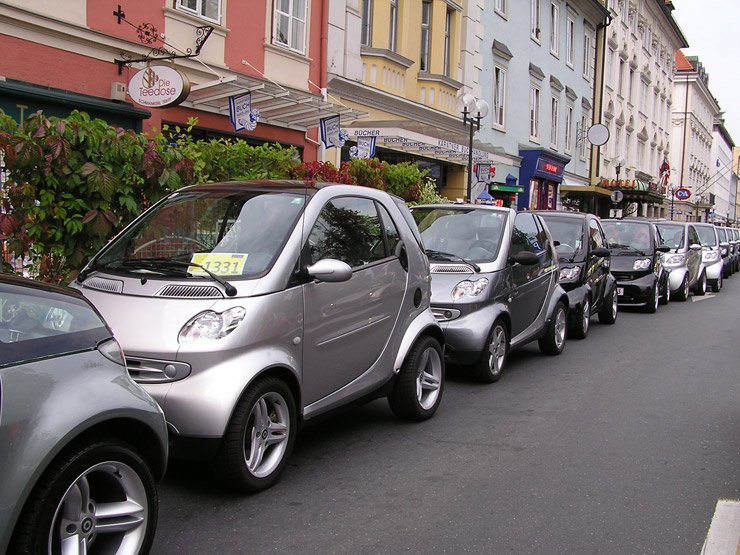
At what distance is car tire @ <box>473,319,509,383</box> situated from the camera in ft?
24.7

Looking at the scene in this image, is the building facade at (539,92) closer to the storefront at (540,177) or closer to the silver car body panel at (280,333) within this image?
the storefront at (540,177)

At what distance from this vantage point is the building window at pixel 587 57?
118ft

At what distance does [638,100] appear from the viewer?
47.8 metres

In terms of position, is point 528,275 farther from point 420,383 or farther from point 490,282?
point 420,383

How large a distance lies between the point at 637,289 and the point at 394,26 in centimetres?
891

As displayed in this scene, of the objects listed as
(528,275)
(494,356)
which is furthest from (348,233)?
(528,275)

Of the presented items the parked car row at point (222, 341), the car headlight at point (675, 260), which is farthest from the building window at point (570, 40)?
the parked car row at point (222, 341)

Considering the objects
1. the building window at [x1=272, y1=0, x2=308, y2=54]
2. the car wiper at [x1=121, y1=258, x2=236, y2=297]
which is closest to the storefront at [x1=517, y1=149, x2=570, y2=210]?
the building window at [x1=272, y1=0, x2=308, y2=54]

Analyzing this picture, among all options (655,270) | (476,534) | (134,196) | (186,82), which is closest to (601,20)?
(655,270)

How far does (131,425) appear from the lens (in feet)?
10.7

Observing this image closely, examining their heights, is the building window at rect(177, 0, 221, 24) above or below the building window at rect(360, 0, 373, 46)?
below

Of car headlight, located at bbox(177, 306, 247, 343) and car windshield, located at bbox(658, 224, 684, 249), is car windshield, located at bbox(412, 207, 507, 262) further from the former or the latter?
car windshield, located at bbox(658, 224, 684, 249)

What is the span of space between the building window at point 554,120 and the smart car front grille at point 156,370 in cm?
2964

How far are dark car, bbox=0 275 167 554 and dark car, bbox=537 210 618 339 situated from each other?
8285 millimetres
